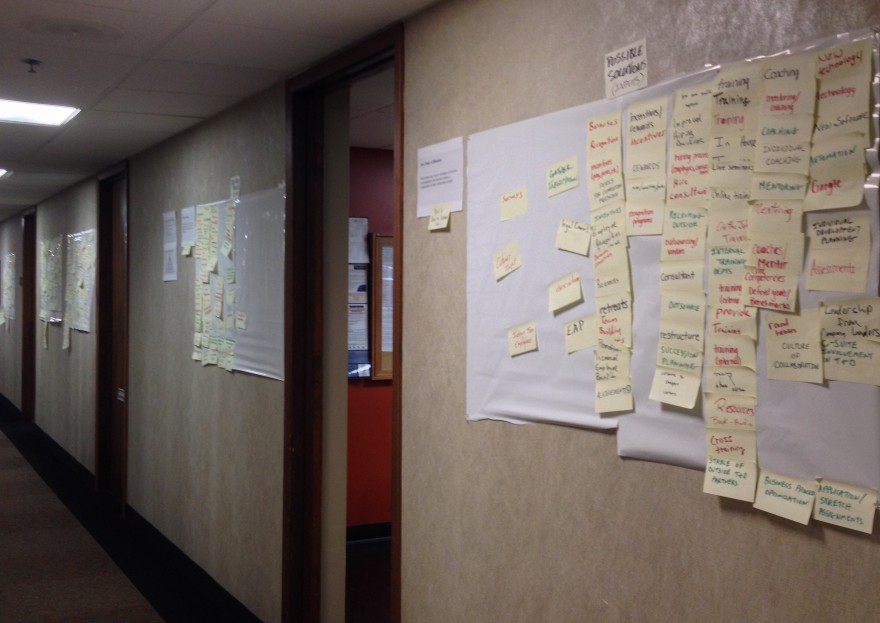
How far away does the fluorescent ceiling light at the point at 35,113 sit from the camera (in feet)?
14.5

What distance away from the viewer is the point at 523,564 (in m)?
2.39

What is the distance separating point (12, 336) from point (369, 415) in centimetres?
749

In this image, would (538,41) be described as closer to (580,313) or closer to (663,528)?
(580,313)

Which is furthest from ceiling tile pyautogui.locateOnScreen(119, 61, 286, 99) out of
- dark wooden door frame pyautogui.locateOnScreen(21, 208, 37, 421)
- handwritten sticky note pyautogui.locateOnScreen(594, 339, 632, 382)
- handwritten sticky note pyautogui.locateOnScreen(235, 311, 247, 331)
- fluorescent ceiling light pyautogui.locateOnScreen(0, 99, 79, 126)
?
dark wooden door frame pyautogui.locateOnScreen(21, 208, 37, 421)

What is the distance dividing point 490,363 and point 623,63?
89cm

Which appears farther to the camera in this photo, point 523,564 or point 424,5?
point 424,5

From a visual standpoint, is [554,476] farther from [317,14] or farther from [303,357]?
[303,357]

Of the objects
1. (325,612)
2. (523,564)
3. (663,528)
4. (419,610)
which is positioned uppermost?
(663,528)

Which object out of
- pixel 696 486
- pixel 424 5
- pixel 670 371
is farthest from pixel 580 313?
pixel 424 5

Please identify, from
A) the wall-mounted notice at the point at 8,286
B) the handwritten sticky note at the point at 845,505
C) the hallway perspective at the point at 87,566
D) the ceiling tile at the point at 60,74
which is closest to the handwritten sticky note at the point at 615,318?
the handwritten sticky note at the point at 845,505

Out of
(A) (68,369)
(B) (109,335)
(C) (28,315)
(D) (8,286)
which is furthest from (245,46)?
(D) (8,286)

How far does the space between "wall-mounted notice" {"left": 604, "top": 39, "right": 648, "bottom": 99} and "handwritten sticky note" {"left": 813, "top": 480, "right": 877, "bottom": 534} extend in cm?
94

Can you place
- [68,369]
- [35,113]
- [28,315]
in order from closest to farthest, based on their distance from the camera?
[35,113] → [68,369] → [28,315]

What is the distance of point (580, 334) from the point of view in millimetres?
2188
